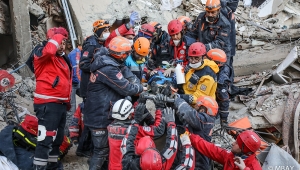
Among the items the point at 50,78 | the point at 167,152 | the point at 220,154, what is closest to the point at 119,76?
the point at 50,78

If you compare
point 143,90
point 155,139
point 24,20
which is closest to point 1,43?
point 24,20

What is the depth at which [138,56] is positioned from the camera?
189 inches

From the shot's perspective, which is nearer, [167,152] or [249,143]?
[249,143]

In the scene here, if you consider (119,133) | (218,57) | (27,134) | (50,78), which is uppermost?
(218,57)

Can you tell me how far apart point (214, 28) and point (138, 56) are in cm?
203

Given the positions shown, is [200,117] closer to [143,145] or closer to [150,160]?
→ [143,145]

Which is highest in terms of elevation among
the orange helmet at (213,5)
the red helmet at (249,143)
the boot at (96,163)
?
the orange helmet at (213,5)

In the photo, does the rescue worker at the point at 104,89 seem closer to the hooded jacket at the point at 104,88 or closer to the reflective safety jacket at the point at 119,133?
the hooded jacket at the point at 104,88

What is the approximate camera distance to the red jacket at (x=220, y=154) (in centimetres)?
361

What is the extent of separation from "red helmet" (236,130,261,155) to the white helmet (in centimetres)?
132

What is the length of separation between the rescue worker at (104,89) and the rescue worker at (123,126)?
278mm

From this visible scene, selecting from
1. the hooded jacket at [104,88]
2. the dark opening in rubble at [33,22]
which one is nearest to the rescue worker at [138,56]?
the hooded jacket at [104,88]

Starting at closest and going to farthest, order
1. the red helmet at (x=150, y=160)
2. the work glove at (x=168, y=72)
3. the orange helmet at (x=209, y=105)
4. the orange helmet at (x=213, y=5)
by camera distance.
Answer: the red helmet at (x=150, y=160) → the orange helmet at (x=209, y=105) → the work glove at (x=168, y=72) → the orange helmet at (x=213, y=5)

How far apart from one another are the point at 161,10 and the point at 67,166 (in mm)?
6063
